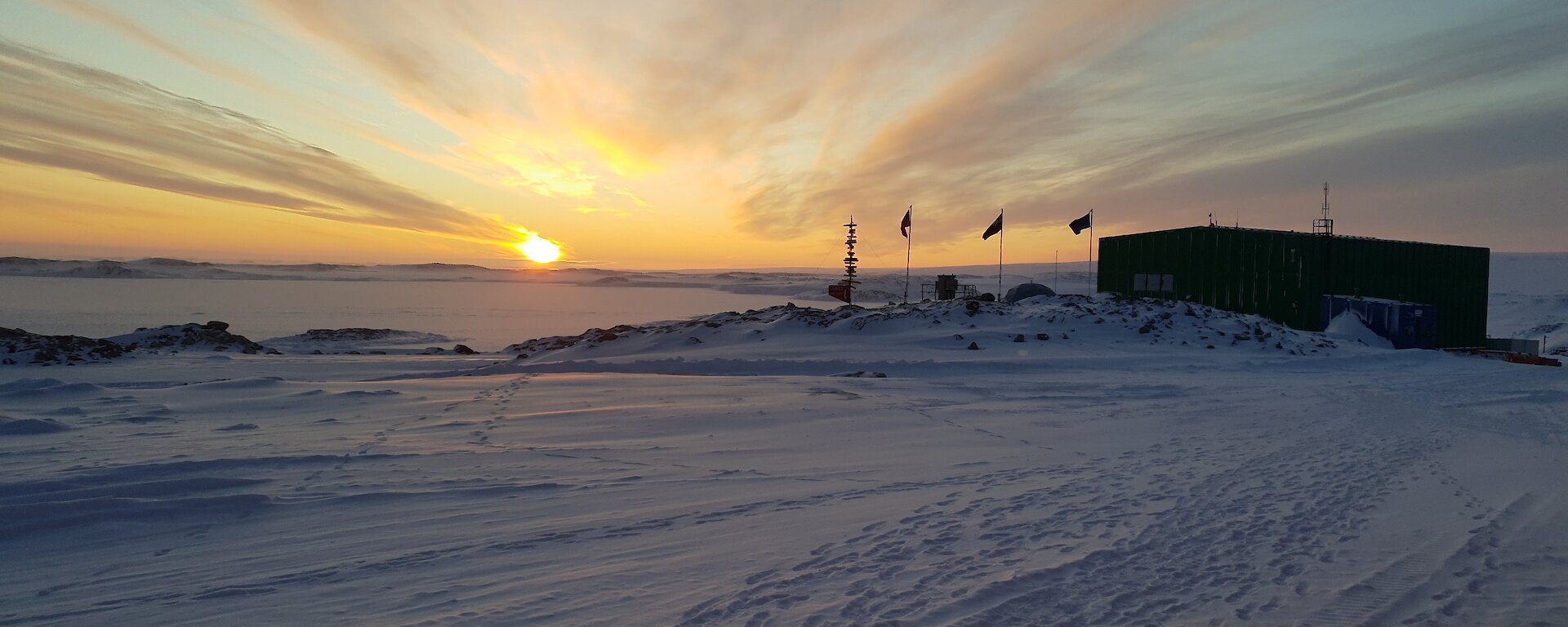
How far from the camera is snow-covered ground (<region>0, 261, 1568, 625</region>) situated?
14.8 feet

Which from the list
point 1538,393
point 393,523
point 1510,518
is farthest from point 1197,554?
point 1538,393

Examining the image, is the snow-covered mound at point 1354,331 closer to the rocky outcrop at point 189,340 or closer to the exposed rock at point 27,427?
the exposed rock at point 27,427

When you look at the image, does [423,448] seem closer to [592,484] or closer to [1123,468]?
[592,484]

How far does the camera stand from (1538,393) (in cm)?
1417

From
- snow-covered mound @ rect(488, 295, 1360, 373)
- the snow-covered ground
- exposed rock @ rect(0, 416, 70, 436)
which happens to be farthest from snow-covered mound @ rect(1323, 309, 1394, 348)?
exposed rock @ rect(0, 416, 70, 436)

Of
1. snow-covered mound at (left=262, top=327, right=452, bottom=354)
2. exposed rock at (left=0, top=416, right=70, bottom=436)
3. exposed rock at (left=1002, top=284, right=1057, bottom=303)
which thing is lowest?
snow-covered mound at (left=262, top=327, right=452, bottom=354)

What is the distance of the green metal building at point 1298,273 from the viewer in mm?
29250

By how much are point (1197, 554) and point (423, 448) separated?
852cm

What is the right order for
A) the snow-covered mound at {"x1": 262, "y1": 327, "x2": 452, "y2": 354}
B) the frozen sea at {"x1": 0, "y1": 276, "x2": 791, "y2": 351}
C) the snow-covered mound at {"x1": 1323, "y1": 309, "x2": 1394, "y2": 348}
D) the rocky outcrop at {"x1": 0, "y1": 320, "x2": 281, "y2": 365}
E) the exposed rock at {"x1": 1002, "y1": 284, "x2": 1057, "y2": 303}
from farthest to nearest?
1. the exposed rock at {"x1": 1002, "y1": 284, "x2": 1057, "y2": 303}
2. the frozen sea at {"x1": 0, "y1": 276, "x2": 791, "y2": 351}
3. the snow-covered mound at {"x1": 262, "y1": 327, "x2": 452, "y2": 354}
4. the snow-covered mound at {"x1": 1323, "y1": 309, "x2": 1394, "y2": 348}
5. the rocky outcrop at {"x1": 0, "y1": 320, "x2": 281, "y2": 365}

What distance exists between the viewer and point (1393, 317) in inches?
1098

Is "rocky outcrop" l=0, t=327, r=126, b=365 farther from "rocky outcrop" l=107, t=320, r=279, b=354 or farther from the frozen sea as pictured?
the frozen sea

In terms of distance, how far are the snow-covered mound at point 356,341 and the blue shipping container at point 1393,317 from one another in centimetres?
3636

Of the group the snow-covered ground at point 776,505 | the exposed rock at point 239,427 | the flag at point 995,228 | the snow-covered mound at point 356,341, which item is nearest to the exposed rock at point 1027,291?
the flag at point 995,228

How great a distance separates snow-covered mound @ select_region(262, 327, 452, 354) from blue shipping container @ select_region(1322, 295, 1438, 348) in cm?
3636
